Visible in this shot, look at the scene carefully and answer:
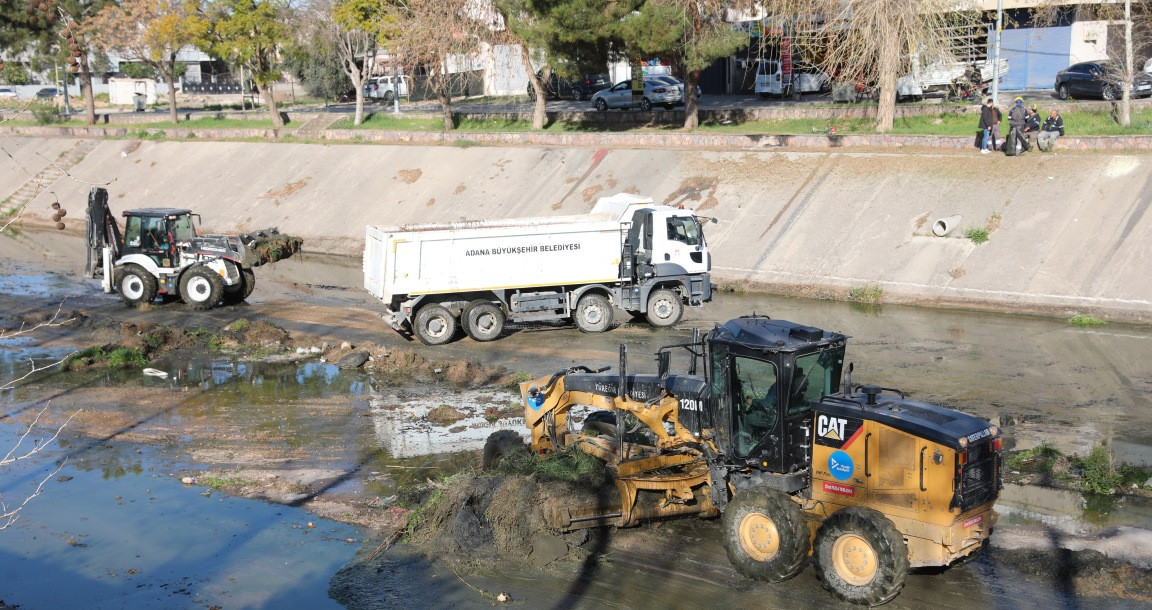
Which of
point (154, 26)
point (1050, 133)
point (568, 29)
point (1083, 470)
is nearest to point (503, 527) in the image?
point (1083, 470)

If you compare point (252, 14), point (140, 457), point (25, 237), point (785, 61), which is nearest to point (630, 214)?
point (140, 457)

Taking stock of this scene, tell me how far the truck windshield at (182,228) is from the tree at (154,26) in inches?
997

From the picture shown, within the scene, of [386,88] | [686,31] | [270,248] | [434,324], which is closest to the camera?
[434,324]

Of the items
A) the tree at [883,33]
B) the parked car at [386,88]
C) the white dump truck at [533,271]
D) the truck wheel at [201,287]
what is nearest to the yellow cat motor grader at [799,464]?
the white dump truck at [533,271]

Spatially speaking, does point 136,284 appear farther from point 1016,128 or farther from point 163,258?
point 1016,128

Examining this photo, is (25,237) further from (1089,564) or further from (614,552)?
(1089,564)

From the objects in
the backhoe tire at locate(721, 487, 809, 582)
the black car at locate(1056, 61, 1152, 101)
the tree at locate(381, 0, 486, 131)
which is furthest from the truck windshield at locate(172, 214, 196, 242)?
the black car at locate(1056, 61, 1152, 101)

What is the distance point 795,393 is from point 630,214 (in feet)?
45.4

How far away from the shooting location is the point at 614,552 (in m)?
11.1

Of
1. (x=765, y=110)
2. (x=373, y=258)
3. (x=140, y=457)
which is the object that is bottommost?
(x=140, y=457)

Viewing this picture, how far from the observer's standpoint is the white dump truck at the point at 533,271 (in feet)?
70.5

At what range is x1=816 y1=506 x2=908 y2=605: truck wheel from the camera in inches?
359

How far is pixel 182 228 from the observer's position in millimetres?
25828

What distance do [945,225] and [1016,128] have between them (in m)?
4.08
